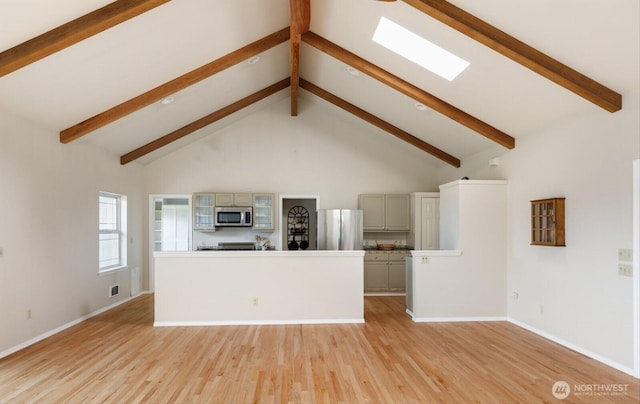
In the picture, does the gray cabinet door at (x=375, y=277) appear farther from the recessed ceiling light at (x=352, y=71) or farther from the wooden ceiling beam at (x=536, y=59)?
the wooden ceiling beam at (x=536, y=59)

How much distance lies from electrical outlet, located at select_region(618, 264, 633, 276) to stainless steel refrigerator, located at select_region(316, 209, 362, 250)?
12.7 ft

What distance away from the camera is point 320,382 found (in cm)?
327

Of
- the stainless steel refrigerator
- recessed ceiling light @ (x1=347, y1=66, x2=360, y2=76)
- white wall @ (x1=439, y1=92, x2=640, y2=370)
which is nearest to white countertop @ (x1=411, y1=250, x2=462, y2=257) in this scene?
white wall @ (x1=439, y1=92, x2=640, y2=370)

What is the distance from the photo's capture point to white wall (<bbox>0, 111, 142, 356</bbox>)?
3.97m

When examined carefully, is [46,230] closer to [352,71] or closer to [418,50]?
[352,71]

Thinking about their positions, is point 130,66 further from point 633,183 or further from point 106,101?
point 633,183

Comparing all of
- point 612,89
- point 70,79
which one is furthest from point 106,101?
point 612,89

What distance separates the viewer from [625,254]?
11.5 feet

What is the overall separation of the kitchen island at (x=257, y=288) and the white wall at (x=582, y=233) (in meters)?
2.19

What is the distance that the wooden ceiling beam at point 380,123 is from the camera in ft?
22.6

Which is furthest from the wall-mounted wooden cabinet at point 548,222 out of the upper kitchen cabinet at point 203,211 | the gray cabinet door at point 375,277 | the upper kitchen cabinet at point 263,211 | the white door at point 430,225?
the upper kitchen cabinet at point 203,211

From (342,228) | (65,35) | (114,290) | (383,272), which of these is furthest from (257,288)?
(65,35)

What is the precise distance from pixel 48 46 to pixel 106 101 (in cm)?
147

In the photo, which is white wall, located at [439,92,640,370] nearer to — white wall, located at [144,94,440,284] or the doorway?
white wall, located at [144,94,440,284]
